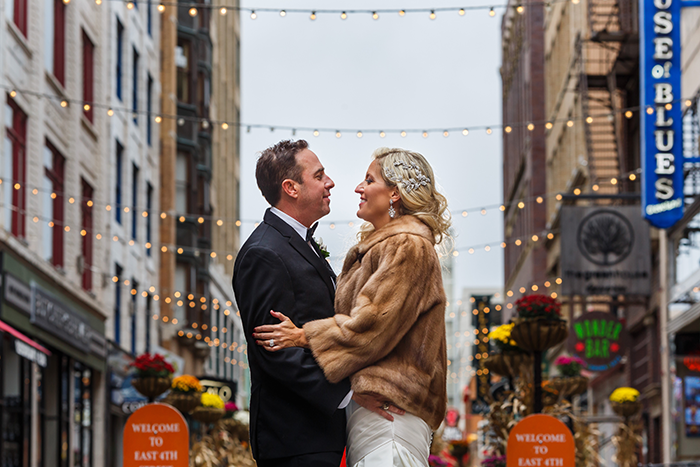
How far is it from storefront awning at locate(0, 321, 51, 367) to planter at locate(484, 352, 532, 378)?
8.81 meters

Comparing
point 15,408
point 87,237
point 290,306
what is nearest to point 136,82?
point 87,237

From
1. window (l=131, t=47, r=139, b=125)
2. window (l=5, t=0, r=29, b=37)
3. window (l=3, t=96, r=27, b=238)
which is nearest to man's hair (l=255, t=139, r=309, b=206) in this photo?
window (l=3, t=96, r=27, b=238)

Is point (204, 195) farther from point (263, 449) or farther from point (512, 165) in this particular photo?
point (263, 449)

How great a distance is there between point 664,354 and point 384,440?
22.0m

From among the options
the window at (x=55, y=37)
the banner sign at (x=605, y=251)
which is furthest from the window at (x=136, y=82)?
the banner sign at (x=605, y=251)

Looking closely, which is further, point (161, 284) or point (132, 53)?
point (161, 284)

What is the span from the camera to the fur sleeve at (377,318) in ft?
16.4

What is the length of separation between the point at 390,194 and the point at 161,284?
36724 millimetres

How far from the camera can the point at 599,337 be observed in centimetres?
2934

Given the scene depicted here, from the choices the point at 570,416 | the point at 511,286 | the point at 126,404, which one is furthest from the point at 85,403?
the point at 511,286

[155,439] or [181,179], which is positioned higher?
[181,179]

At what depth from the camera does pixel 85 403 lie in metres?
27.9

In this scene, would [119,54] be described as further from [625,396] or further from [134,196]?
[625,396]

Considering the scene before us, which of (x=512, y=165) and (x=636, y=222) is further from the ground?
(x=512, y=165)
